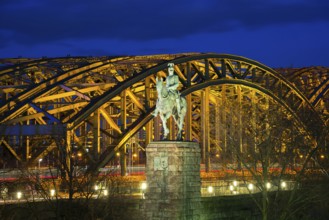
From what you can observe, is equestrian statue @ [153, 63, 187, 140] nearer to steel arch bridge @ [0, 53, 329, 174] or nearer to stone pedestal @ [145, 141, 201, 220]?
stone pedestal @ [145, 141, 201, 220]

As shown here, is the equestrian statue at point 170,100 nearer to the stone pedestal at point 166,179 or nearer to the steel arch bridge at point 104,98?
the stone pedestal at point 166,179

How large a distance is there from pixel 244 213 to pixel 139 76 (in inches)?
495

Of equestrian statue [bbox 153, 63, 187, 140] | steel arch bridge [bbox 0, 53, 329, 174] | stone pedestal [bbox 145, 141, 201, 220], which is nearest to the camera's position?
stone pedestal [bbox 145, 141, 201, 220]

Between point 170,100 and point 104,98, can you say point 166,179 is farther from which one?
point 104,98

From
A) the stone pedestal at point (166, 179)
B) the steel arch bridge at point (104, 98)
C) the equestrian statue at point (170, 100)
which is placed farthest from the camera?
the steel arch bridge at point (104, 98)

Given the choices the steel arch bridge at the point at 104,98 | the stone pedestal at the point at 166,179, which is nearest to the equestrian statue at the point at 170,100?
the stone pedestal at the point at 166,179

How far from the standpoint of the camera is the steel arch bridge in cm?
4453

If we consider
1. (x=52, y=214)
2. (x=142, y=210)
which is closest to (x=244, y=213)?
(x=142, y=210)

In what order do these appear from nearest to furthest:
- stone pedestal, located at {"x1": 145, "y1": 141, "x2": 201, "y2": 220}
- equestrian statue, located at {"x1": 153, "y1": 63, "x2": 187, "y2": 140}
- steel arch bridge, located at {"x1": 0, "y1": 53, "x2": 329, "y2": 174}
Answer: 1. stone pedestal, located at {"x1": 145, "y1": 141, "x2": 201, "y2": 220}
2. equestrian statue, located at {"x1": 153, "y1": 63, "x2": 187, "y2": 140}
3. steel arch bridge, located at {"x1": 0, "y1": 53, "x2": 329, "y2": 174}

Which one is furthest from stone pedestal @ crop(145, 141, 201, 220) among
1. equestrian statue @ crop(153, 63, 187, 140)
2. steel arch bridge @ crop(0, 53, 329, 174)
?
steel arch bridge @ crop(0, 53, 329, 174)

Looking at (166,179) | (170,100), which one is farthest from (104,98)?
(166,179)

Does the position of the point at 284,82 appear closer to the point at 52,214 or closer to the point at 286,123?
the point at 286,123

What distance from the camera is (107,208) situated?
34.2 metres

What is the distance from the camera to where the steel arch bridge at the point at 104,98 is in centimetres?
4453
